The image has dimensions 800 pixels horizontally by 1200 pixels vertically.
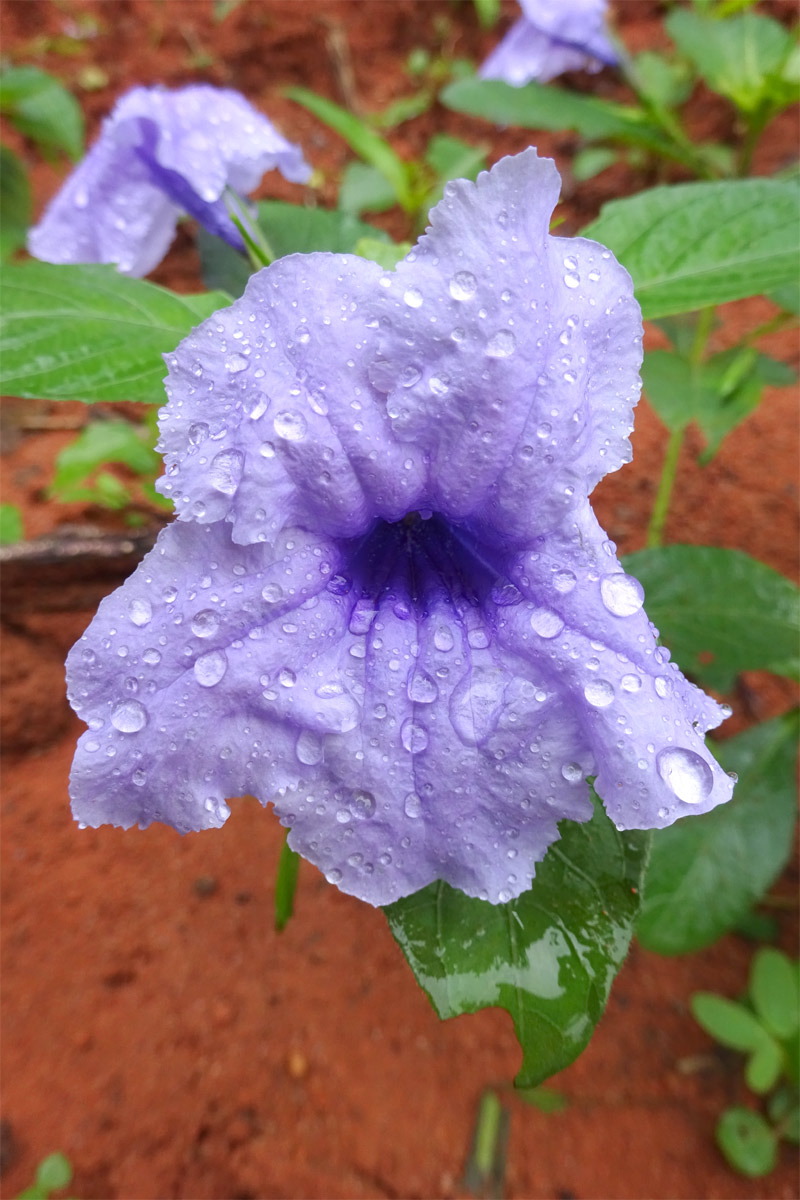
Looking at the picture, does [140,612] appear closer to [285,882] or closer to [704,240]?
[285,882]

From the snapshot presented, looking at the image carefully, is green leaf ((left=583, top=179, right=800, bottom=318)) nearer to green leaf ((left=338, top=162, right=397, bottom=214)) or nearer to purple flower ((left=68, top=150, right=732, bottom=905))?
purple flower ((left=68, top=150, right=732, bottom=905))

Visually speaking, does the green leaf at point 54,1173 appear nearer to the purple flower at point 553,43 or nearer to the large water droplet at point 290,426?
the large water droplet at point 290,426

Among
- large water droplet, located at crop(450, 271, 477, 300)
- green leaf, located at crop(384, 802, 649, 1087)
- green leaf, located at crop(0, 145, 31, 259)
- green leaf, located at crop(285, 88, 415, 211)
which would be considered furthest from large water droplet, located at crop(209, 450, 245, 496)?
green leaf, located at crop(0, 145, 31, 259)

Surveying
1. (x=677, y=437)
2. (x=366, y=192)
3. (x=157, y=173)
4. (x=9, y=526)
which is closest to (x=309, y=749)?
(x=157, y=173)

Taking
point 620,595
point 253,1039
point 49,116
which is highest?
point 620,595

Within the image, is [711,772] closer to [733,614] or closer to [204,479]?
[204,479]
